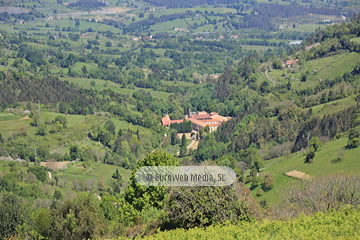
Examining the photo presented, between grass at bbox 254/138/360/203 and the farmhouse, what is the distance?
142 feet

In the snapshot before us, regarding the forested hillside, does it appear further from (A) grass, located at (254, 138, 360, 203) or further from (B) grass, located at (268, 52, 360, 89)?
(B) grass, located at (268, 52, 360, 89)

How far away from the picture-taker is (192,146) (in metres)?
95.2

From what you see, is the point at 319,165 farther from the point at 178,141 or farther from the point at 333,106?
the point at 178,141

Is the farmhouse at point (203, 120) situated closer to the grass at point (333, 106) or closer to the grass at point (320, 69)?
the grass at point (320, 69)

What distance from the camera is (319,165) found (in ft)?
182

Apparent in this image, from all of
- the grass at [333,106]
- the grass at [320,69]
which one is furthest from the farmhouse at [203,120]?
the grass at [333,106]

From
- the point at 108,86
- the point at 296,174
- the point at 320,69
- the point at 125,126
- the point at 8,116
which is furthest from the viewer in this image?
the point at 108,86

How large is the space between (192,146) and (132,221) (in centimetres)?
6202

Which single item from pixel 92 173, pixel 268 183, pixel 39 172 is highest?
pixel 268 183

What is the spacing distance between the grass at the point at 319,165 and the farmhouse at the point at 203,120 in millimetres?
43224

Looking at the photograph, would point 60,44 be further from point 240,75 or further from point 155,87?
point 240,75

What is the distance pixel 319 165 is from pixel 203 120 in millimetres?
56988

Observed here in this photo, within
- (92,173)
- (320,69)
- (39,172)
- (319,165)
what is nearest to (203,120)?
(320,69)

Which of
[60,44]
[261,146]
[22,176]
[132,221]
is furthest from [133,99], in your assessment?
[132,221]
